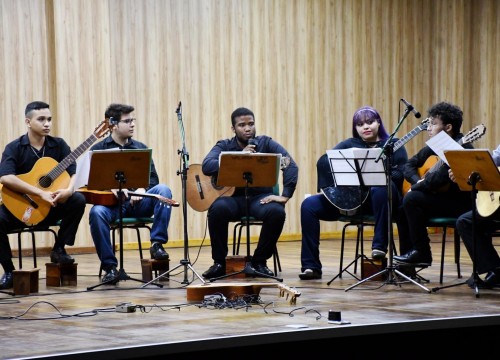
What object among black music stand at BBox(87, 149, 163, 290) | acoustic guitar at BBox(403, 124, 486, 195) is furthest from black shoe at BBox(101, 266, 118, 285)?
acoustic guitar at BBox(403, 124, 486, 195)

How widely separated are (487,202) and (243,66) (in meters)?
4.91

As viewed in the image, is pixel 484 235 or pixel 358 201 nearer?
pixel 484 235

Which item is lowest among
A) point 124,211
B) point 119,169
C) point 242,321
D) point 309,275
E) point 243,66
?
point 309,275

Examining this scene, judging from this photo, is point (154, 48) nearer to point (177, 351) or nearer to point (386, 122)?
point (386, 122)

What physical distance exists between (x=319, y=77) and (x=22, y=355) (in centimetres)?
761

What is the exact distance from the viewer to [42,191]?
6418 mm

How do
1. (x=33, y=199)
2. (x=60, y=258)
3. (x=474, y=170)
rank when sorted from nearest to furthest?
1. (x=474, y=170)
2. (x=33, y=199)
3. (x=60, y=258)

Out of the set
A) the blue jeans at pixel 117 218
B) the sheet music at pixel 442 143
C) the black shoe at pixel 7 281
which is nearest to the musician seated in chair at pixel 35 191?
the black shoe at pixel 7 281

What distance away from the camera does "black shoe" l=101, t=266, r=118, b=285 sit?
6.33 meters

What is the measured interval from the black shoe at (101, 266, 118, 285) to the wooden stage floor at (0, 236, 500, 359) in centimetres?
6

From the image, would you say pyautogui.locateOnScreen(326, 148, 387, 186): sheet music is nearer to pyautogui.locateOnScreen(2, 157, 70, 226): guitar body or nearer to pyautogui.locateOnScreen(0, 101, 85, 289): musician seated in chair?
pyautogui.locateOnScreen(0, 101, 85, 289): musician seated in chair

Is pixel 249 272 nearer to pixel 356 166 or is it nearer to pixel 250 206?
pixel 250 206

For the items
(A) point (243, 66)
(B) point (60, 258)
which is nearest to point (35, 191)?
(B) point (60, 258)

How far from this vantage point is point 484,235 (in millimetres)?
5809
